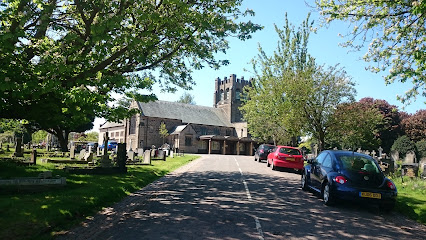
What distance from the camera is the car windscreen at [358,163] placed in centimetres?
862

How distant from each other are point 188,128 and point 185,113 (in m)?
7.85

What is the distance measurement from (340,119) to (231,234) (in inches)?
757

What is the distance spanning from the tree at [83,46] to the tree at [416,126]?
44.9 metres

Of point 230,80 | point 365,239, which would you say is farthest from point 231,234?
point 230,80

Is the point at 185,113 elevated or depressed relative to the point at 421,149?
elevated

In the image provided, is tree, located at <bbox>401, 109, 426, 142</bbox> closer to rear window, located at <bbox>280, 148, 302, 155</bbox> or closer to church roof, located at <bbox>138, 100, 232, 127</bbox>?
church roof, located at <bbox>138, 100, 232, 127</bbox>

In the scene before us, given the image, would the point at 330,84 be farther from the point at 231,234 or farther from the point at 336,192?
the point at 231,234

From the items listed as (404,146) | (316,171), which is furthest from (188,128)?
(316,171)

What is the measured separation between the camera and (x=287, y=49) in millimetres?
33125

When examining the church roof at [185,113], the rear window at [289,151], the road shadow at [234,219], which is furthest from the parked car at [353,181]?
the church roof at [185,113]

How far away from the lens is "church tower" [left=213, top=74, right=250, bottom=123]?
73375 mm

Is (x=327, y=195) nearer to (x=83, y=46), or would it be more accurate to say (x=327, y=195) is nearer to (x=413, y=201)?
(x=413, y=201)

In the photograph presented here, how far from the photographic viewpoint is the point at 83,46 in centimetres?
950

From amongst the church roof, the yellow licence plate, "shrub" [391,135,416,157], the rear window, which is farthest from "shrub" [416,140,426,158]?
the church roof
